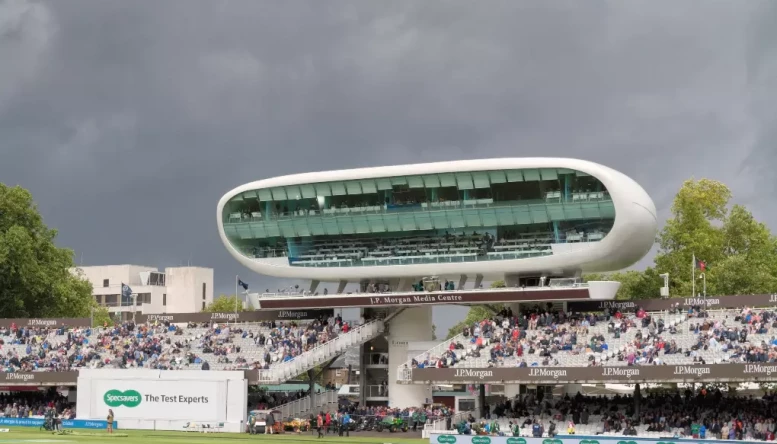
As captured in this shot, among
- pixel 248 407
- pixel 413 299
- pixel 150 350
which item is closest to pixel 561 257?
pixel 413 299

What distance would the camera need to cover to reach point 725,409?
206 ft

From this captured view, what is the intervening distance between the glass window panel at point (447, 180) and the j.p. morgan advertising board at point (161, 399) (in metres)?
18.8

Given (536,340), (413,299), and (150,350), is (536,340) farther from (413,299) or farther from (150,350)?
(150,350)

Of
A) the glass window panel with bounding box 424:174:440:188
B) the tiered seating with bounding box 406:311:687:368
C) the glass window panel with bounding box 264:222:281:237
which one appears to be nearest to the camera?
the tiered seating with bounding box 406:311:687:368

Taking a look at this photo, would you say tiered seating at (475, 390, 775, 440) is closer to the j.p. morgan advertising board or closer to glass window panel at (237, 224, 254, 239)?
the j.p. morgan advertising board

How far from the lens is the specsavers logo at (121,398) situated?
72.4 m

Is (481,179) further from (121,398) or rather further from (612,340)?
(121,398)

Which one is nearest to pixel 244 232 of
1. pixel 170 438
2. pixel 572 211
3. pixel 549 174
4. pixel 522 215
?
pixel 522 215

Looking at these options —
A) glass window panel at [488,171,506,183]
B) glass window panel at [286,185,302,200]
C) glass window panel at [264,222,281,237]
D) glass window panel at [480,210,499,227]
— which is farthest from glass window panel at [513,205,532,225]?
glass window panel at [264,222,281,237]

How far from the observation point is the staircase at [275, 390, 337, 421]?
244ft

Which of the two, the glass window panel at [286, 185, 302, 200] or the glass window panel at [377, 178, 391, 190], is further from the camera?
the glass window panel at [286, 185, 302, 200]

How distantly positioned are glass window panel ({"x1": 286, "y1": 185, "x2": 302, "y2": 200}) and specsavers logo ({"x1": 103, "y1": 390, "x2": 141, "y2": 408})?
1715 cm

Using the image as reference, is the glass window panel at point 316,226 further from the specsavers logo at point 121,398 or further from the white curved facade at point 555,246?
the specsavers logo at point 121,398

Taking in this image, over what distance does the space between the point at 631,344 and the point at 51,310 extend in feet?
217
